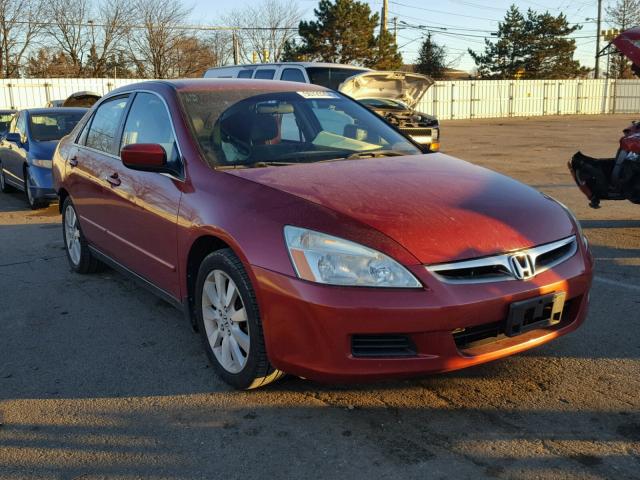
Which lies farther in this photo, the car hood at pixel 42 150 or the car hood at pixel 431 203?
the car hood at pixel 42 150

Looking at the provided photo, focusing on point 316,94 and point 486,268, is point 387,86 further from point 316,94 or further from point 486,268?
point 486,268

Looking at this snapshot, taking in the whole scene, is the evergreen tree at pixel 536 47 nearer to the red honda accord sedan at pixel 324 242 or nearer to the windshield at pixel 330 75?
the windshield at pixel 330 75

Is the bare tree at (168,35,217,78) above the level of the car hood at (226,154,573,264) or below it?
above

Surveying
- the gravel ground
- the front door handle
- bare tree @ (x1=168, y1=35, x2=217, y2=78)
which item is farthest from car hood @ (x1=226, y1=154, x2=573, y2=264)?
bare tree @ (x1=168, y1=35, x2=217, y2=78)

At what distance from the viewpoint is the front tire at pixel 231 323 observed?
9.80ft

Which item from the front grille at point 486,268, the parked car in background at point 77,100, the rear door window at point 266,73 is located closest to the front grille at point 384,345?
the front grille at point 486,268

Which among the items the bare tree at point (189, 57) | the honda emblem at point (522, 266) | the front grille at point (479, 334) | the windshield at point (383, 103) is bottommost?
the front grille at point (479, 334)

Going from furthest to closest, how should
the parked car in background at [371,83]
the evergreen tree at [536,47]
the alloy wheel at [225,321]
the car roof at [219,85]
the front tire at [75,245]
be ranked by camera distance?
the evergreen tree at [536,47] → the parked car in background at [371,83] → the front tire at [75,245] → the car roof at [219,85] → the alloy wheel at [225,321]

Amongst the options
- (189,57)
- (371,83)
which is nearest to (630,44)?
(371,83)

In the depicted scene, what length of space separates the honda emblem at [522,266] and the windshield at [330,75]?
9.04 meters

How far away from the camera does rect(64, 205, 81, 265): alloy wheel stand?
5469mm

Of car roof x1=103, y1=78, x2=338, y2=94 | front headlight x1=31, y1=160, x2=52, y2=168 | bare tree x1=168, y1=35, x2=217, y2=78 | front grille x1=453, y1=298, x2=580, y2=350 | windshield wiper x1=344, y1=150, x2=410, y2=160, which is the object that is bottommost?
front grille x1=453, y1=298, x2=580, y2=350

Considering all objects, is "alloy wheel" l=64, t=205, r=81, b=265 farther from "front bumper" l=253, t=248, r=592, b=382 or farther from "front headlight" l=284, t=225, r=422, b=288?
"front headlight" l=284, t=225, r=422, b=288

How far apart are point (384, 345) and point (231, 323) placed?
2.88 ft
